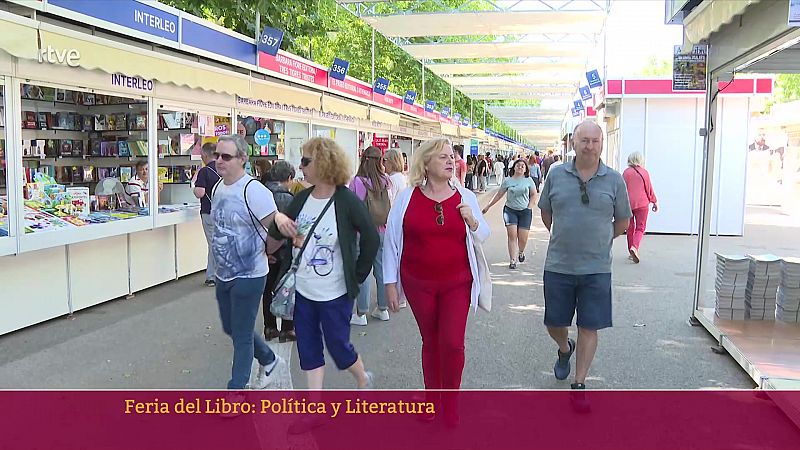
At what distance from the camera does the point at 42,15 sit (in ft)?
19.1

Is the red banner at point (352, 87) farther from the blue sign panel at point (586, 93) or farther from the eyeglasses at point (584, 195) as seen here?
the eyeglasses at point (584, 195)

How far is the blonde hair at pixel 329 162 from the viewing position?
12.1ft

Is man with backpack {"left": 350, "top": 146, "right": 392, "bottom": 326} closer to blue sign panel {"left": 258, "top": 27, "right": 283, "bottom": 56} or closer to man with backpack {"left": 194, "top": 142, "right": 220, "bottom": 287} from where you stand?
man with backpack {"left": 194, "top": 142, "right": 220, "bottom": 287}

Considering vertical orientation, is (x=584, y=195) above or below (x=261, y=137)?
below

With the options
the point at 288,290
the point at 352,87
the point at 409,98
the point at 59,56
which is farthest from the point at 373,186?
the point at 409,98

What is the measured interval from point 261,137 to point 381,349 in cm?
553

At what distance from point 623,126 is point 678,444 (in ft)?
35.4

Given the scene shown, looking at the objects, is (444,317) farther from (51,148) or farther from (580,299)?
(51,148)

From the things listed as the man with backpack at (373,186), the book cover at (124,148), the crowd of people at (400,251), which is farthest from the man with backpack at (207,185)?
the crowd of people at (400,251)

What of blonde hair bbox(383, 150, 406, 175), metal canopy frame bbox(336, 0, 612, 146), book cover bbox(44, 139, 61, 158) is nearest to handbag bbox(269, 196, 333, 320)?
blonde hair bbox(383, 150, 406, 175)

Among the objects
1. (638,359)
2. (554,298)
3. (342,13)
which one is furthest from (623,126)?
(342,13)

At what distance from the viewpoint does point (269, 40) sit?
9430mm

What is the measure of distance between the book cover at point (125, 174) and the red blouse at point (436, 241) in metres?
4.83

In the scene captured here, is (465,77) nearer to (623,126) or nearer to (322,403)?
(623,126)
